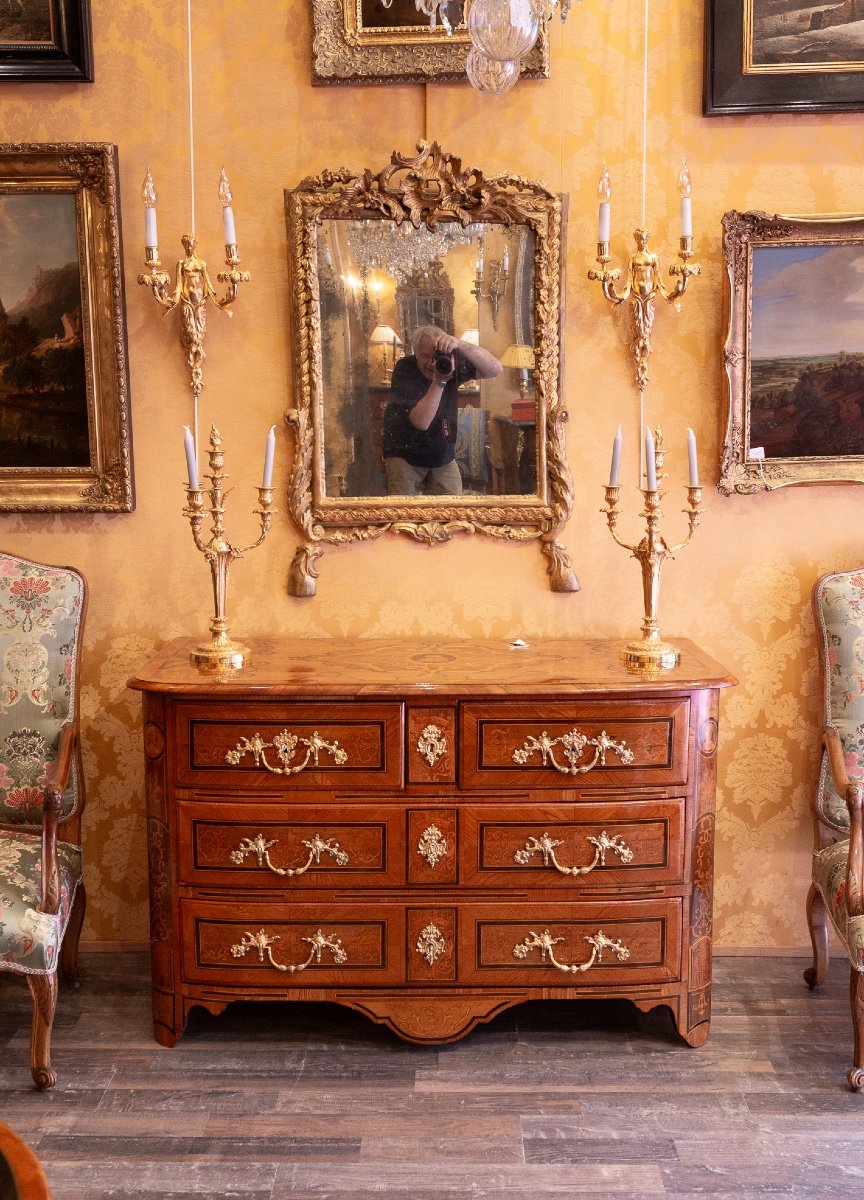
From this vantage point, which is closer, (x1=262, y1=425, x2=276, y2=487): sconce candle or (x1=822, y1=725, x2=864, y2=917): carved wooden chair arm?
(x1=822, y1=725, x2=864, y2=917): carved wooden chair arm

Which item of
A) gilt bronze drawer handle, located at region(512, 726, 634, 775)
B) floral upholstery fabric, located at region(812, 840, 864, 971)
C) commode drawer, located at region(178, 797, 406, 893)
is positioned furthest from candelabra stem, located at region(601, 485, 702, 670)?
commode drawer, located at region(178, 797, 406, 893)

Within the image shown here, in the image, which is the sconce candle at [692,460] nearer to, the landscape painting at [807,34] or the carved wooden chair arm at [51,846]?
the landscape painting at [807,34]

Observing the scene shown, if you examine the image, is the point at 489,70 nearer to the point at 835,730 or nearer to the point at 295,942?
the point at 835,730

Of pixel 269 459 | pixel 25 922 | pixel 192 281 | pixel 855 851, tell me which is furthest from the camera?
pixel 192 281

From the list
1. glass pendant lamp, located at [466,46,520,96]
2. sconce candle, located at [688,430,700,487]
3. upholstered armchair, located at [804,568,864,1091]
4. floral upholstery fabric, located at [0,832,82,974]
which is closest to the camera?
glass pendant lamp, located at [466,46,520,96]

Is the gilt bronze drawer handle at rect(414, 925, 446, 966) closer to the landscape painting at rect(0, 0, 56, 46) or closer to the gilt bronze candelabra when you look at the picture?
the gilt bronze candelabra

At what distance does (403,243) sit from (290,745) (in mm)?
1696

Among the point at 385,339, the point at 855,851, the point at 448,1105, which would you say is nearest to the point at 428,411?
the point at 385,339

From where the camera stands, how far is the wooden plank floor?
2.64 metres

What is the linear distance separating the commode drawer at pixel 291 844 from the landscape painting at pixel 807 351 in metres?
1.82

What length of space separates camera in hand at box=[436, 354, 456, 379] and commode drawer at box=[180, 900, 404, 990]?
1731 millimetres

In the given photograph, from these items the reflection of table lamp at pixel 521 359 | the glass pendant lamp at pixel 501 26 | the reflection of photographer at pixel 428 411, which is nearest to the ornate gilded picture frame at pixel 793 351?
the reflection of table lamp at pixel 521 359

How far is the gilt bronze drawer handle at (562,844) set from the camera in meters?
3.11

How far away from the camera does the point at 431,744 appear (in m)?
3.08
